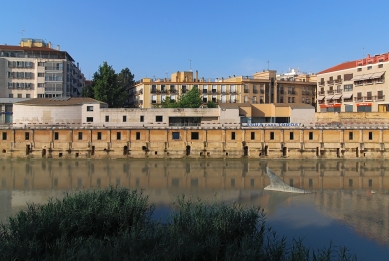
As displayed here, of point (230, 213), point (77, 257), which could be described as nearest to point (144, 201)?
point (230, 213)

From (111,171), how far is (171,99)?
35.4 meters

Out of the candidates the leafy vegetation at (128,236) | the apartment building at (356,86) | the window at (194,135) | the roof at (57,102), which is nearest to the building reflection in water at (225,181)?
the window at (194,135)

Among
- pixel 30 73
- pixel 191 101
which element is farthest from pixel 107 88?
pixel 191 101

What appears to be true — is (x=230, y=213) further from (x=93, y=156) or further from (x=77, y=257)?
(x=93, y=156)

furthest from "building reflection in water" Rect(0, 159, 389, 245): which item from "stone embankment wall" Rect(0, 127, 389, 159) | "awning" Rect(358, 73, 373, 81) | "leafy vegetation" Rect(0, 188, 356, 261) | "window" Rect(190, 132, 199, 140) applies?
"awning" Rect(358, 73, 373, 81)

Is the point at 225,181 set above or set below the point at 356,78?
below

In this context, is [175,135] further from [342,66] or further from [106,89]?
[342,66]

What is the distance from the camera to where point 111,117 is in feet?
193

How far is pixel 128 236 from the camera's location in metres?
16.1

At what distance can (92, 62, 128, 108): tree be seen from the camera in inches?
2960

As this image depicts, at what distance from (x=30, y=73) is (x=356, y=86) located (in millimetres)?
57217

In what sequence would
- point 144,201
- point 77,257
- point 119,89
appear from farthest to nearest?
point 119,89, point 144,201, point 77,257

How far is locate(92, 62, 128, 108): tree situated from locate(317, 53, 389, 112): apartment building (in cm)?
3792

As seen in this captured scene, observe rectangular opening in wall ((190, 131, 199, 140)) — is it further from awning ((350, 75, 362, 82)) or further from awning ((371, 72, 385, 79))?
awning ((350, 75, 362, 82))
